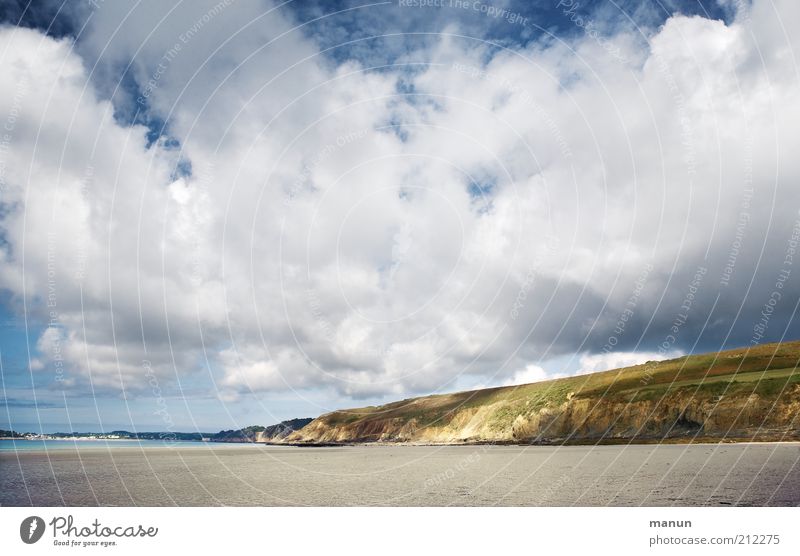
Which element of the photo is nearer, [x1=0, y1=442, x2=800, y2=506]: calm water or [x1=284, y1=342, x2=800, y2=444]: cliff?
[x1=0, y1=442, x2=800, y2=506]: calm water

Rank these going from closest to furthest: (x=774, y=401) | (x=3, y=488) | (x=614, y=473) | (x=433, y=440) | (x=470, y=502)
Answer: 1. (x=470, y=502)
2. (x=3, y=488)
3. (x=614, y=473)
4. (x=774, y=401)
5. (x=433, y=440)

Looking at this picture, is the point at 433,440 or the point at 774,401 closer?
the point at 774,401

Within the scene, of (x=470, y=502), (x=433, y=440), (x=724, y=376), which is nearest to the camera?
(x=470, y=502)

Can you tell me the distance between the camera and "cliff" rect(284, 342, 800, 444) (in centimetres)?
9719

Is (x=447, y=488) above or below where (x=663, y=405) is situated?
below

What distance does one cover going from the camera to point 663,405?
120m

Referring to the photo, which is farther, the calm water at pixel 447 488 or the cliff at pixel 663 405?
the cliff at pixel 663 405

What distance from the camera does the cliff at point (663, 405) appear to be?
97.2m

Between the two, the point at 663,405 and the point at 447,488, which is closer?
the point at 447,488
